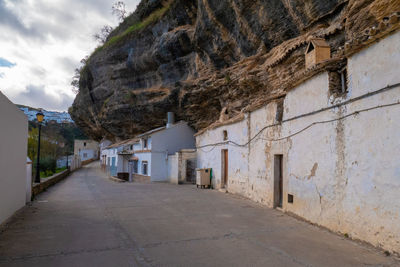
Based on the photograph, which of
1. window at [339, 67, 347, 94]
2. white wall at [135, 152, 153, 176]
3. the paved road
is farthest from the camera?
white wall at [135, 152, 153, 176]

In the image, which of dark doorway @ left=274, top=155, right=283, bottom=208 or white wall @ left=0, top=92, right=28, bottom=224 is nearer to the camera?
white wall @ left=0, top=92, right=28, bottom=224

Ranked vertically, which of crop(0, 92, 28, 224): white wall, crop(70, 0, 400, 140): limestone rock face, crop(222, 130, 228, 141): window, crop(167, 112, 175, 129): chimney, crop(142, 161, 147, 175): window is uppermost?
crop(70, 0, 400, 140): limestone rock face

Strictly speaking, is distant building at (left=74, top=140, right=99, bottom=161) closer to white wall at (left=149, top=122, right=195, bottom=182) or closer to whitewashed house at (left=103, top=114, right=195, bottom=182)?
whitewashed house at (left=103, top=114, right=195, bottom=182)

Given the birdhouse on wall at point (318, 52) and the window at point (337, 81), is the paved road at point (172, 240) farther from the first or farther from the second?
the birdhouse on wall at point (318, 52)

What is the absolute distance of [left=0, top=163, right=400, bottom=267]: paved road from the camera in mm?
4590

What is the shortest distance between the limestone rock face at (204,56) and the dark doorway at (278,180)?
101 inches

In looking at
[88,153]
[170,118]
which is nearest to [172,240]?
[170,118]

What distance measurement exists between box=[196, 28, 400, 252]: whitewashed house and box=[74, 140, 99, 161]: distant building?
59.8m

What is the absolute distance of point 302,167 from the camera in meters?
7.86

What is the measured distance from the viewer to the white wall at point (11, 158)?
663 cm

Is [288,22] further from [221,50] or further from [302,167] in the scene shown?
[302,167]

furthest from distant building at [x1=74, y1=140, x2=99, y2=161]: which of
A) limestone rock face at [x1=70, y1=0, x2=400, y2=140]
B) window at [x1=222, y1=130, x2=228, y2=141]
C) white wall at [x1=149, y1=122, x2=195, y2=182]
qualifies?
window at [x1=222, y1=130, x2=228, y2=141]

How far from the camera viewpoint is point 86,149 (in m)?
63.9

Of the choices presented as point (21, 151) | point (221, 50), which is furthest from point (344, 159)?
point (221, 50)
